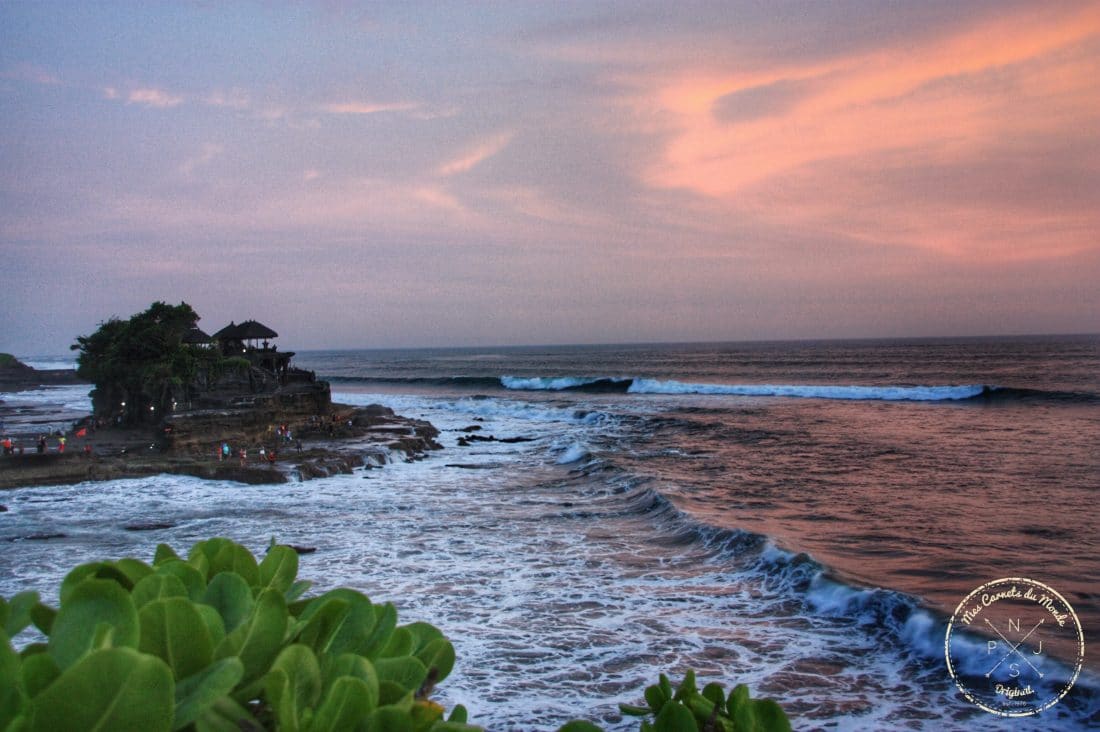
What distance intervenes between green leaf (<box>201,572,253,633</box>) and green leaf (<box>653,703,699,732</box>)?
0.75m

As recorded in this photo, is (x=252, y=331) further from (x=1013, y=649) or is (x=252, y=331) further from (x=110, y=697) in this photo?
(x=110, y=697)

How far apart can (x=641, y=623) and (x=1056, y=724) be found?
4146mm

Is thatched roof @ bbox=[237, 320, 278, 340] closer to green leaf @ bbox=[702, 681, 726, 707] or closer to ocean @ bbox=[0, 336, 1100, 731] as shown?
ocean @ bbox=[0, 336, 1100, 731]

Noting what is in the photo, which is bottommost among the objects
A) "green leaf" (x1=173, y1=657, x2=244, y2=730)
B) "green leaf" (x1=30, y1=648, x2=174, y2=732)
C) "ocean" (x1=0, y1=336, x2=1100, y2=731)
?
"ocean" (x1=0, y1=336, x2=1100, y2=731)

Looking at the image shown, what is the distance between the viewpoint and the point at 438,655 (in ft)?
4.35

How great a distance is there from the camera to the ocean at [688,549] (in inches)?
279

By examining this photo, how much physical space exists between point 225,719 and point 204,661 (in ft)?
0.28

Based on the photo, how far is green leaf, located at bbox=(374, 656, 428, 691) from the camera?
117 cm

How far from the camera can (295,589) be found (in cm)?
148

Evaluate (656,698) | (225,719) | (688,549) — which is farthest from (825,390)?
(225,719)

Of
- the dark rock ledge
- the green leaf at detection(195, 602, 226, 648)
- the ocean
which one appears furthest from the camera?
the dark rock ledge

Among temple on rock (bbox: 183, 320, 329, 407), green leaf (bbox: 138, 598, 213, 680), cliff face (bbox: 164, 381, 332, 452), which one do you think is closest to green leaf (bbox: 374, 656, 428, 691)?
green leaf (bbox: 138, 598, 213, 680)

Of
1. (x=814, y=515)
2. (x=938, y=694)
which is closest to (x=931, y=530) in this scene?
(x=814, y=515)

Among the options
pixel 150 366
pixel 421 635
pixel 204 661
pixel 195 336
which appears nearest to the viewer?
pixel 204 661
